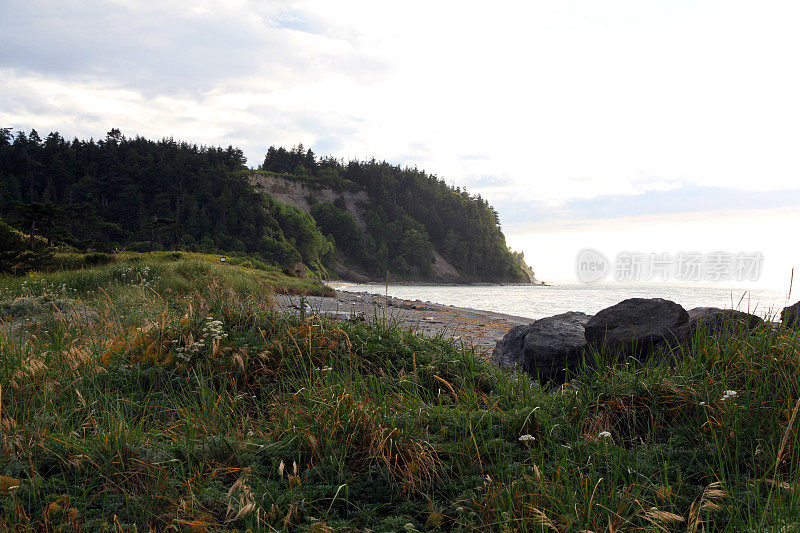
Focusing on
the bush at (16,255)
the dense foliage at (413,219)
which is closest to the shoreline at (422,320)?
the bush at (16,255)

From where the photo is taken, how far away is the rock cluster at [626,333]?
174 inches

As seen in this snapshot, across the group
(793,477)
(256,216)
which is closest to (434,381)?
(793,477)

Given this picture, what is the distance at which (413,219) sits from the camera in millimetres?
134375

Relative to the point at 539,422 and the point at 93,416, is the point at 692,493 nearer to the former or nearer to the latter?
the point at 539,422

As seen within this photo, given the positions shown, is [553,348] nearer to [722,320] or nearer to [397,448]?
[722,320]

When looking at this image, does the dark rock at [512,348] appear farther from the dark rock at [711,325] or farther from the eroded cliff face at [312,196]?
the eroded cliff face at [312,196]

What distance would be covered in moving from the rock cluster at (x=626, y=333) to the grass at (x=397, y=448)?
54cm

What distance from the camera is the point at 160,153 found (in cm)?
→ 9144

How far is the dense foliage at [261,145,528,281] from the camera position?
410ft

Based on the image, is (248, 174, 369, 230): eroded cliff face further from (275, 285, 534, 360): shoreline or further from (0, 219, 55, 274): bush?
(275, 285, 534, 360): shoreline

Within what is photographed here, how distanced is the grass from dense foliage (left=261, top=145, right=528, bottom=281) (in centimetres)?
11540

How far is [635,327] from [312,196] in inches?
4758

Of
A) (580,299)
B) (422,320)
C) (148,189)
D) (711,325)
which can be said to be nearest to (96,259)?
(422,320)

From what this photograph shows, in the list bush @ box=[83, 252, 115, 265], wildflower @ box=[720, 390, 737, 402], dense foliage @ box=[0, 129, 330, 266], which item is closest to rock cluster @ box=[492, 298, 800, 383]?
wildflower @ box=[720, 390, 737, 402]
